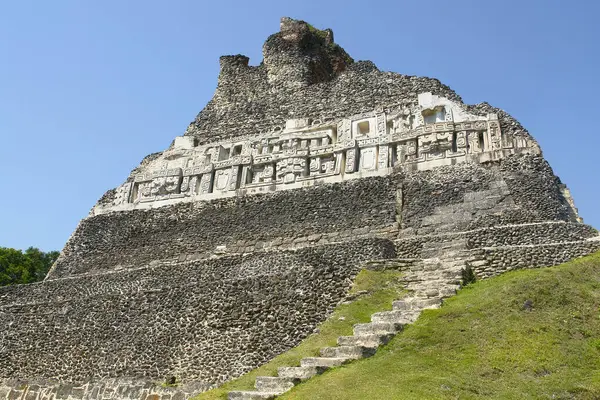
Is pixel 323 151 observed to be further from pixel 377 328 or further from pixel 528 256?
pixel 377 328

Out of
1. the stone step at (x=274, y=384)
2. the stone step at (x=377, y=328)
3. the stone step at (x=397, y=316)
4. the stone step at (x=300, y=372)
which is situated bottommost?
the stone step at (x=274, y=384)

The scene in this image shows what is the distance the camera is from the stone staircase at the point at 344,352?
9.30m

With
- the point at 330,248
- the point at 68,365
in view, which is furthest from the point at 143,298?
the point at 330,248

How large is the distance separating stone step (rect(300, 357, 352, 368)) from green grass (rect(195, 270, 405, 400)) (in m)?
0.47

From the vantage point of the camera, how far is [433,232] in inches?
630

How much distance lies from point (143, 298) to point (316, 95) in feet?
34.4

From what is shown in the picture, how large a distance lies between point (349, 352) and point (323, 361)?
0.45 metres

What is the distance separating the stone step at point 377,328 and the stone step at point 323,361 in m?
0.95

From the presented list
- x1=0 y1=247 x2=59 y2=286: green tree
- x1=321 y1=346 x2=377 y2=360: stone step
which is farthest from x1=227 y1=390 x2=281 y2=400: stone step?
x1=0 y1=247 x2=59 y2=286: green tree

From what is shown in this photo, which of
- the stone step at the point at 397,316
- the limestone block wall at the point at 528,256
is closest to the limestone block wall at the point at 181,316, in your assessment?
the stone step at the point at 397,316

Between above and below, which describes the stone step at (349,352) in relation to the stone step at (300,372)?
above

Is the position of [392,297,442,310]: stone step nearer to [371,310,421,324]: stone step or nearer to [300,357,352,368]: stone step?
[371,310,421,324]: stone step

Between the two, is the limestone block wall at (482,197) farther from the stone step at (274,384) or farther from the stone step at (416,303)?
the stone step at (274,384)

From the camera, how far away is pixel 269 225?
1889 cm
